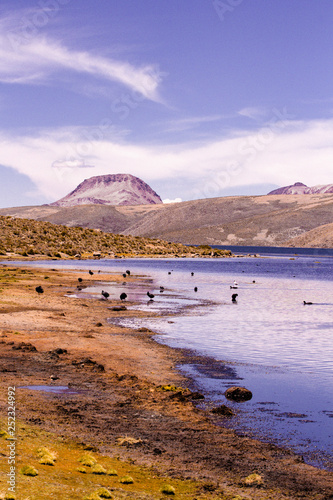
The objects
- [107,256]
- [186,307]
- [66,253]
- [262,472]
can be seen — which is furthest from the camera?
[107,256]

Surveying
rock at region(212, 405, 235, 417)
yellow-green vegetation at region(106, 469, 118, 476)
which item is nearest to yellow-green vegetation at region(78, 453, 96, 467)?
yellow-green vegetation at region(106, 469, 118, 476)

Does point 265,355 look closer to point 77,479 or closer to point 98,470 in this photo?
point 98,470

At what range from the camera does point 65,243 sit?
125 m

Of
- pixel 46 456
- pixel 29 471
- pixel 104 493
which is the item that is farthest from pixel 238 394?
pixel 29 471

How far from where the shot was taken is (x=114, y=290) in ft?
163

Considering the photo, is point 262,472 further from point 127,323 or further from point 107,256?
point 107,256

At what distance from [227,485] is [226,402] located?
5714 mm

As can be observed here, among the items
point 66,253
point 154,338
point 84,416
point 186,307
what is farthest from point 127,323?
point 66,253

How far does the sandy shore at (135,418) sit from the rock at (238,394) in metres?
1.17

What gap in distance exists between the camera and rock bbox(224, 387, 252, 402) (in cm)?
1550

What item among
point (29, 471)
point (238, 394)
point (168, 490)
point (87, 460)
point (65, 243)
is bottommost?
point (238, 394)

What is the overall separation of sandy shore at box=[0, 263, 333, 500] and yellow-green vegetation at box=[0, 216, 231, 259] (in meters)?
85.5

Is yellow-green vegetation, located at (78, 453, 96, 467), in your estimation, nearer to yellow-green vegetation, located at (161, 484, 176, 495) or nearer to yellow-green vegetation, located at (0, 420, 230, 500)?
yellow-green vegetation, located at (0, 420, 230, 500)

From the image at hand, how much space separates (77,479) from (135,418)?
4.15m
